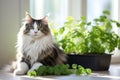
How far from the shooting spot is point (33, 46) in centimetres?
181

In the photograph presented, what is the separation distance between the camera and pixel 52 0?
8.04 ft

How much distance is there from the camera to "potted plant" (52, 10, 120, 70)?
1999 millimetres

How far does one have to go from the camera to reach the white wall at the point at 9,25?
6.42 feet

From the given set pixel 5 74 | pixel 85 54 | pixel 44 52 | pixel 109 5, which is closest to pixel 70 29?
pixel 85 54

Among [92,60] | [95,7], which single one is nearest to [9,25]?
[92,60]

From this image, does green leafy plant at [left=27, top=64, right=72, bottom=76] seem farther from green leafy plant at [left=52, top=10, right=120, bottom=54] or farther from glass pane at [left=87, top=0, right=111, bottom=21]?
glass pane at [left=87, top=0, right=111, bottom=21]

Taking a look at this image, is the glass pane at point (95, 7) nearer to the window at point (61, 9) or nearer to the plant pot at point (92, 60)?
the window at point (61, 9)

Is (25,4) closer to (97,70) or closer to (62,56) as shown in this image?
(62,56)

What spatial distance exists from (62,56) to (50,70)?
0.81ft

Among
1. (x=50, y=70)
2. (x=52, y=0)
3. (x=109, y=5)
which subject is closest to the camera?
(x=50, y=70)

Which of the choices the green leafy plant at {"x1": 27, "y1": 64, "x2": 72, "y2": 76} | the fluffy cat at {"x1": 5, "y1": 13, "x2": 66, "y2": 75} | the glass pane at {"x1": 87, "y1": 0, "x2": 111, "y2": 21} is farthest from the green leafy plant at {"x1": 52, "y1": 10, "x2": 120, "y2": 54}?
the glass pane at {"x1": 87, "y1": 0, "x2": 111, "y2": 21}

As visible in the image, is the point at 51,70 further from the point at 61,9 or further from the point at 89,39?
the point at 61,9

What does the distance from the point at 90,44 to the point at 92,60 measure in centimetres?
11

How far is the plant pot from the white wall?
38 cm
